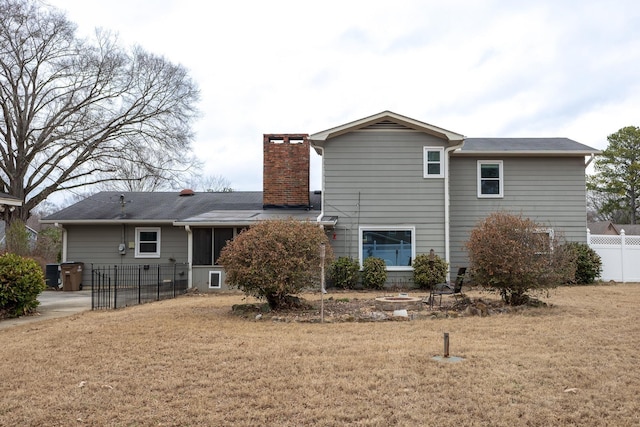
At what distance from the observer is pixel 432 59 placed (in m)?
13.6

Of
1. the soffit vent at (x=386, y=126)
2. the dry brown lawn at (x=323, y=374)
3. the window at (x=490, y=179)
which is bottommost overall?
the dry brown lawn at (x=323, y=374)

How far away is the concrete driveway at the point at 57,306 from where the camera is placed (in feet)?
34.3

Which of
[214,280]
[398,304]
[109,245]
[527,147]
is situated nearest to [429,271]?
[398,304]

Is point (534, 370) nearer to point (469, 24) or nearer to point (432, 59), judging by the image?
point (469, 24)

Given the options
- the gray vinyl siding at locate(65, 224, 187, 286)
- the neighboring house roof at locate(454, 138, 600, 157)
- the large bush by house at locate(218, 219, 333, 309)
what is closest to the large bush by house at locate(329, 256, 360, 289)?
the large bush by house at locate(218, 219, 333, 309)

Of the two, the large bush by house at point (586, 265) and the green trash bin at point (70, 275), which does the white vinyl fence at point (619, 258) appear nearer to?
the large bush by house at point (586, 265)

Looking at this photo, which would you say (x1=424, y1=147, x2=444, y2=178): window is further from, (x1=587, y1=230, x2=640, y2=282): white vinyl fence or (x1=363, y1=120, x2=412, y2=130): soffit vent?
(x1=587, y1=230, x2=640, y2=282): white vinyl fence

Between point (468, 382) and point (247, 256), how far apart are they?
5.69 m

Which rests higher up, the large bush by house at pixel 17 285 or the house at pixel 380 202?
the house at pixel 380 202

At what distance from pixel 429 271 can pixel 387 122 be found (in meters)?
4.77

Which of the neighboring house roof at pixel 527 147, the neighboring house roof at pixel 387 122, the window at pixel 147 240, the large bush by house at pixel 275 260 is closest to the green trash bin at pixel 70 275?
the window at pixel 147 240

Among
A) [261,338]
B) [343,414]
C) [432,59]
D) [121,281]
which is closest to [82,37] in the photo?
[121,281]

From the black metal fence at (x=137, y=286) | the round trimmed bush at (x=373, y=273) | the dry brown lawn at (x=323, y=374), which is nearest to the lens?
the dry brown lawn at (x=323, y=374)

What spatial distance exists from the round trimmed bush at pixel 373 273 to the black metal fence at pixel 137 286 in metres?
5.60
